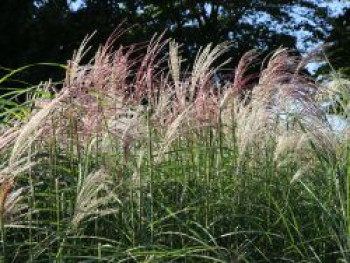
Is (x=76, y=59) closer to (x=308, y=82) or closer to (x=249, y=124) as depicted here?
(x=249, y=124)

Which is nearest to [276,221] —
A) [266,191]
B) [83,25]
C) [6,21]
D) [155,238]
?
[266,191]

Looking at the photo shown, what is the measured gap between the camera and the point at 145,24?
18703 mm

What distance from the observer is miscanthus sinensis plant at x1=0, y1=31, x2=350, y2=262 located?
8.38 feet

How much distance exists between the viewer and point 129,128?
2561 millimetres

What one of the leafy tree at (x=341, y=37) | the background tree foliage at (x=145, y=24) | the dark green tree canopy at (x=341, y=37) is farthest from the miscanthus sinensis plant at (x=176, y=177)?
the dark green tree canopy at (x=341, y=37)

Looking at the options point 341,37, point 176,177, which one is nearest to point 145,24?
point 341,37

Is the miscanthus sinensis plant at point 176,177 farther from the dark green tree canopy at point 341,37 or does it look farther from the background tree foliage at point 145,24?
the dark green tree canopy at point 341,37

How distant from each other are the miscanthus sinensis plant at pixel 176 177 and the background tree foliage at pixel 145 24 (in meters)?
9.81

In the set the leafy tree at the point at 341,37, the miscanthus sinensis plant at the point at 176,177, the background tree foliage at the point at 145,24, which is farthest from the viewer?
the leafy tree at the point at 341,37

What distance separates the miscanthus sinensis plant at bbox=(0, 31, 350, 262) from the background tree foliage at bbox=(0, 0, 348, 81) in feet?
32.2

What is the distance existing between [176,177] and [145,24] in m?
16.0

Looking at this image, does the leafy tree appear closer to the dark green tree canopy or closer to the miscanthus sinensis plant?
the dark green tree canopy

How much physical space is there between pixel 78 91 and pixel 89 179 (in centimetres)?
61

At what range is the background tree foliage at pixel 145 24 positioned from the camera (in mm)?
13016
